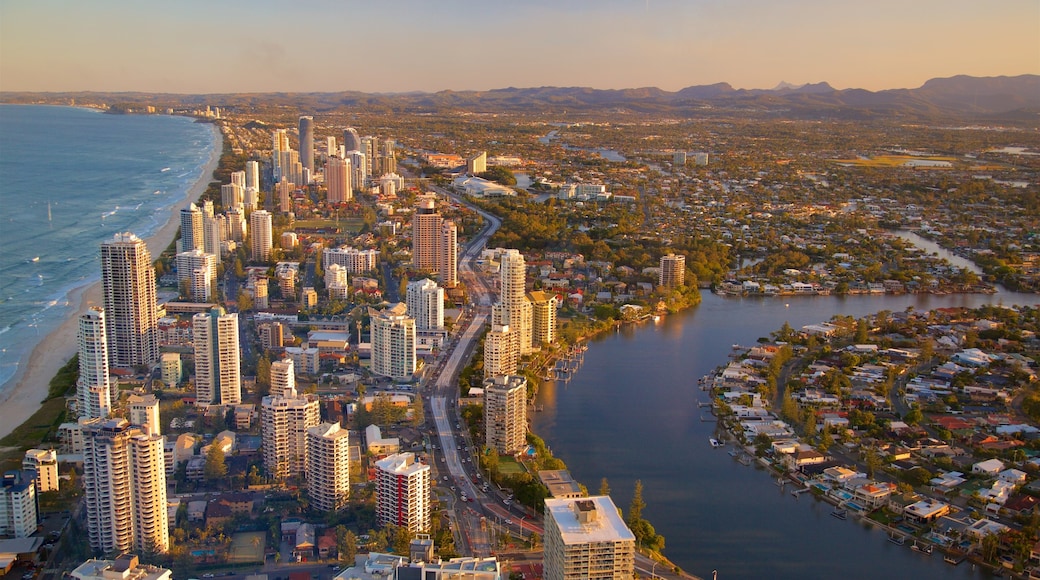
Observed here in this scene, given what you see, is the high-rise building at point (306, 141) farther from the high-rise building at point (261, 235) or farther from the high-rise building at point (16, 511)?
the high-rise building at point (16, 511)

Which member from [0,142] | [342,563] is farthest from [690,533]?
[0,142]

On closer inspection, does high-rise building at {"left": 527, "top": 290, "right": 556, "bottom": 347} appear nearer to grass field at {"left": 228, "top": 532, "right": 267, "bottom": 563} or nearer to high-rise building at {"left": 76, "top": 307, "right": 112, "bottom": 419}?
high-rise building at {"left": 76, "top": 307, "right": 112, "bottom": 419}

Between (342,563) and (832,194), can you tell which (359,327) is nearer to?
(342,563)

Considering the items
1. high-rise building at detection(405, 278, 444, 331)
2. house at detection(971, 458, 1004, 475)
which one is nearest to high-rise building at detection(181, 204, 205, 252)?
high-rise building at detection(405, 278, 444, 331)

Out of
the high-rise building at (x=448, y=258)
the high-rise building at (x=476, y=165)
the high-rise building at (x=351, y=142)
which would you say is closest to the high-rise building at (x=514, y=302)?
the high-rise building at (x=448, y=258)

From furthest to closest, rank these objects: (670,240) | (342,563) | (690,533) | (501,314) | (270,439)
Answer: (670,240) < (501,314) < (270,439) < (690,533) < (342,563)

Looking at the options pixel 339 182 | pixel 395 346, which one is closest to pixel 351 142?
pixel 339 182

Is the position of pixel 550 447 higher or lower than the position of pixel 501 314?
lower
